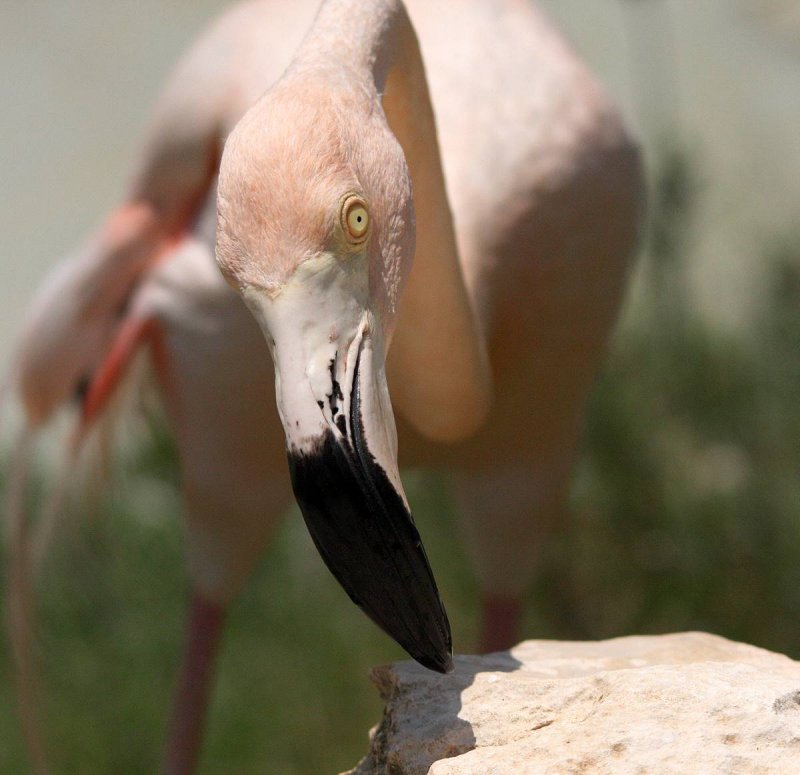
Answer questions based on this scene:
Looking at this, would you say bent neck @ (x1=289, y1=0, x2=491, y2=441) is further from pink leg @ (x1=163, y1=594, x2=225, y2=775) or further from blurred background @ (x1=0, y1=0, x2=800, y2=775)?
blurred background @ (x1=0, y1=0, x2=800, y2=775)

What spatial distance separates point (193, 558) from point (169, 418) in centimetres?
22

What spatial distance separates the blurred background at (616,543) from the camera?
9.78 feet

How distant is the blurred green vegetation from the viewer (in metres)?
2.98

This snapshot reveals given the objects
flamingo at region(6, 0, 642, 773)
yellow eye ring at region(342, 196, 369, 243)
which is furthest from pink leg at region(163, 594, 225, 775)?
yellow eye ring at region(342, 196, 369, 243)

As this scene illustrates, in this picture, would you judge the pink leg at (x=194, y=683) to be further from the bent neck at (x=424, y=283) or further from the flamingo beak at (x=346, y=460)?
the flamingo beak at (x=346, y=460)

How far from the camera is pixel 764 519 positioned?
299cm

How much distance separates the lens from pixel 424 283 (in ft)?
4.68

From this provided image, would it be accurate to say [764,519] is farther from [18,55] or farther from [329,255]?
[18,55]

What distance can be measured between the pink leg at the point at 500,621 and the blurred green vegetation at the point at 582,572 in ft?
2.70

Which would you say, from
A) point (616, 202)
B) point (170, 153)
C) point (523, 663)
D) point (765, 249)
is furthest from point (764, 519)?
Answer: point (523, 663)

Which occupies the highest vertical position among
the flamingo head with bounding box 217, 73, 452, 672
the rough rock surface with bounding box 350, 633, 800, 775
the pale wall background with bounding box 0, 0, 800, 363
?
the pale wall background with bounding box 0, 0, 800, 363

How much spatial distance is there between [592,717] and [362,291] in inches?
14.4

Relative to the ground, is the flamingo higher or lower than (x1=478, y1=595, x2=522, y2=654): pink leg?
higher

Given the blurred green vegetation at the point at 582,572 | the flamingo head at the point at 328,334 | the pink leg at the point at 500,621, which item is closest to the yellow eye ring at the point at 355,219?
the flamingo head at the point at 328,334
